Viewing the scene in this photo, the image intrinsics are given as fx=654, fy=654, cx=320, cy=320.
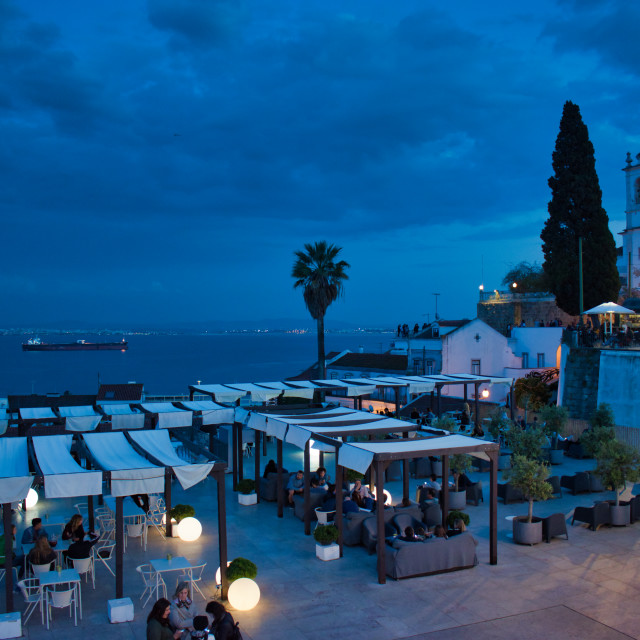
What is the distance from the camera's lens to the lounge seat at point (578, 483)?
17.9m

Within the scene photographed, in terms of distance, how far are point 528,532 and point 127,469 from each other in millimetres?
8130

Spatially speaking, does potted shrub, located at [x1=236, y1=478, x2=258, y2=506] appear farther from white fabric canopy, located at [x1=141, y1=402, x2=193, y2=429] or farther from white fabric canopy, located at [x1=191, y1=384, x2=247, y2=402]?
white fabric canopy, located at [x1=191, y1=384, x2=247, y2=402]

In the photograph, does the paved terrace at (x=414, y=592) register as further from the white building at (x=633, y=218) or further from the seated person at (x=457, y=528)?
the white building at (x=633, y=218)

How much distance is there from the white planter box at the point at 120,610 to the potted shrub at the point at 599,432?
11489 millimetres

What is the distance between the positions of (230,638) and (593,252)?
3452 cm

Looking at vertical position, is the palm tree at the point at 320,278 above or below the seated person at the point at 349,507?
above

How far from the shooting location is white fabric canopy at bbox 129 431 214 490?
37.4 ft

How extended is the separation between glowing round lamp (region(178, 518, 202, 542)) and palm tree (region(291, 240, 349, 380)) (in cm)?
2498

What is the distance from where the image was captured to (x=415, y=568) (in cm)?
1169

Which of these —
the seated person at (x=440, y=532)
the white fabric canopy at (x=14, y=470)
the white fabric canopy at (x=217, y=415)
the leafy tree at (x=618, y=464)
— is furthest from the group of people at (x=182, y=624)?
the white fabric canopy at (x=217, y=415)

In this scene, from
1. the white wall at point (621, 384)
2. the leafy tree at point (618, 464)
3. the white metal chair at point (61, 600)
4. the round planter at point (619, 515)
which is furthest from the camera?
the white wall at point (621, 384)

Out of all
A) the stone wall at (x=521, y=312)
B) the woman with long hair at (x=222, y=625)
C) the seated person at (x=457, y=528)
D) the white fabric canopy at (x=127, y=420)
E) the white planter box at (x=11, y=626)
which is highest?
the stone wall at (x=521, y=312)

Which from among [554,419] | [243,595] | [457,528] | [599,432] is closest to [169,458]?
[243,595]

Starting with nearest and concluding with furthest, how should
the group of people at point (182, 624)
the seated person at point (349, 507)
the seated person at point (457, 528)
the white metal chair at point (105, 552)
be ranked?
the group of people at point (182, 624) → the white metal chair at point (105, 552) → the seated person at point (457, 528) → the seated person at point (349, 507)
